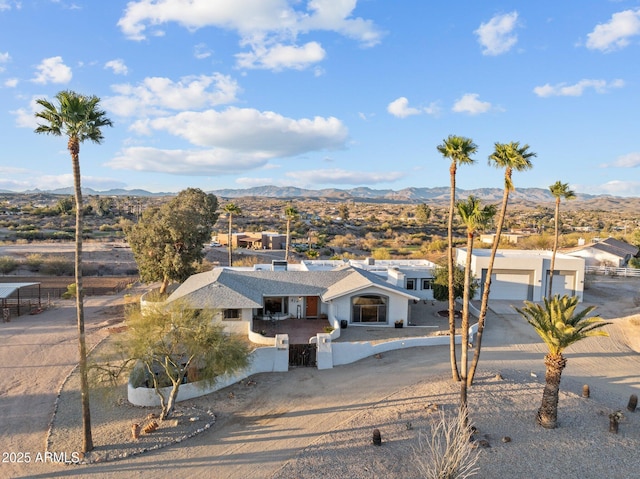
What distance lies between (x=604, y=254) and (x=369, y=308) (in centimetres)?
3745

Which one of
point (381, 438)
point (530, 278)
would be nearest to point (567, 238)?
point (530, 278)

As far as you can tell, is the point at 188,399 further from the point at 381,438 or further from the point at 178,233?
the point at 178,233

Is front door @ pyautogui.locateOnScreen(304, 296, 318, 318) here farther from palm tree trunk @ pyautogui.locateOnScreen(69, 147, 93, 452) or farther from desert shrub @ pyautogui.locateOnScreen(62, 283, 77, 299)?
desert shrub @ pyautogui.locateOnScreen(62, 283, 77, 299)

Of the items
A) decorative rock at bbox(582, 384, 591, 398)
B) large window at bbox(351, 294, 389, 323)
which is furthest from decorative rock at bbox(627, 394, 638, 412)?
large window at bbox(351, 294, 389, 323)

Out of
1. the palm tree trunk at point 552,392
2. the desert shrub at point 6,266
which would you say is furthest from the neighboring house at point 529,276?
the desert shrub at point 6,266

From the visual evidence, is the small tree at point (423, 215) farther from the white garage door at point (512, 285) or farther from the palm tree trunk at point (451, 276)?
the palm tree trunk at point (451, 276)

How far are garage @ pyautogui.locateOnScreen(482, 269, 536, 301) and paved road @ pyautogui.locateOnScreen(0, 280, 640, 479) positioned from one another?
7.29 metres

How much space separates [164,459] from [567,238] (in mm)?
71969

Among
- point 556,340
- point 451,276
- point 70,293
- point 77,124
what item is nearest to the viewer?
point 77,124

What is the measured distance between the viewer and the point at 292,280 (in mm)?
29828

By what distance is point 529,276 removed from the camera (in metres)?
36.5

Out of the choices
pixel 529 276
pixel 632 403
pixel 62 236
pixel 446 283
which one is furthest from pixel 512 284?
pixel 62 236

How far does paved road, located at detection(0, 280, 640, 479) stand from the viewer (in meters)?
13.7

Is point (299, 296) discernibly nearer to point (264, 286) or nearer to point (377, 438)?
point (264, 286)
